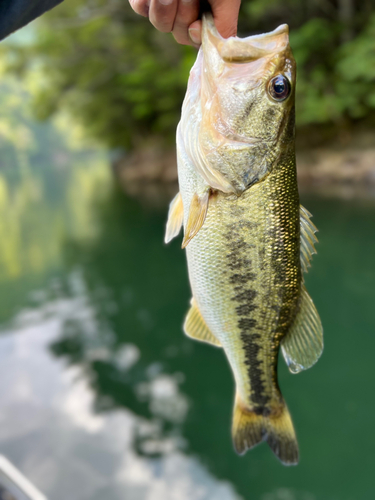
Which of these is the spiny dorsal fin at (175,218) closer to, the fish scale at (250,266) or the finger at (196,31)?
the fish scale at (250,266)

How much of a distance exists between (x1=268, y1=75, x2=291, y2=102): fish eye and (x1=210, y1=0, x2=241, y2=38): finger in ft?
0.66

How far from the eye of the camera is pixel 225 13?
1.06 meters

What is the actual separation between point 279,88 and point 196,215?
397 millimetres

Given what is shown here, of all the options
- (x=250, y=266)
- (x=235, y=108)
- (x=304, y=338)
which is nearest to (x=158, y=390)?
(x=304, y=338)

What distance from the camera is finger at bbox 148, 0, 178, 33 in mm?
1021

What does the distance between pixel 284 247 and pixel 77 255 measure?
848 centimetres

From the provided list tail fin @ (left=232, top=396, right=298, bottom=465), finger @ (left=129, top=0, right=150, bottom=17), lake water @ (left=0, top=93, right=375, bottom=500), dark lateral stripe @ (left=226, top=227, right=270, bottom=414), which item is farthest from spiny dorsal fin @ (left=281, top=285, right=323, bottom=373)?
lake water @ (left=0, top=93, right=375, bottom=500)

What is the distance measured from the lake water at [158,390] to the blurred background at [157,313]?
2 centimetres

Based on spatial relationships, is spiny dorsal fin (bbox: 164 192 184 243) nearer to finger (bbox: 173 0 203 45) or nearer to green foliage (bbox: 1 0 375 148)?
finger (bbox: 173 0 203 45)

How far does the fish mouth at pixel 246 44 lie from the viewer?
102cm

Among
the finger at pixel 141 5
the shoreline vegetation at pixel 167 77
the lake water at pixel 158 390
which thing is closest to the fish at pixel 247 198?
the finger at pixel 141 5

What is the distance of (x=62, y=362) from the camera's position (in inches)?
192

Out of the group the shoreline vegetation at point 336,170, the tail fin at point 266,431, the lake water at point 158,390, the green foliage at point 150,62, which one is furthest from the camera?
the green foliage at point 150,62

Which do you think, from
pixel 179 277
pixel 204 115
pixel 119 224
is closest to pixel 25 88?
pixel 119 224
